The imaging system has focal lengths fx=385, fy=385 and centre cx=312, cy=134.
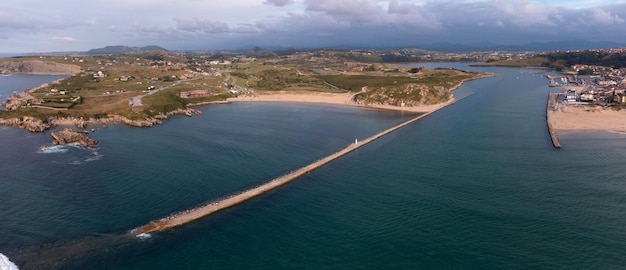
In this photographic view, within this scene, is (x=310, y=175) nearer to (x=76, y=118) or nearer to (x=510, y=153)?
(x=510, y=153)

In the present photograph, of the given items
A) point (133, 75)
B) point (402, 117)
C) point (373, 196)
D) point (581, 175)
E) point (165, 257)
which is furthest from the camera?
point (133, 75)

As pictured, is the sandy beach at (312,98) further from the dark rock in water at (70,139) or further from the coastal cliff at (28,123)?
the dark rock in water at (70,139)

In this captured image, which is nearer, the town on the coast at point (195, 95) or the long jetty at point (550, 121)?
the long jetty at point (550, 121)

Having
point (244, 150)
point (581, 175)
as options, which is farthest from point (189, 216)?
point (581, 175)

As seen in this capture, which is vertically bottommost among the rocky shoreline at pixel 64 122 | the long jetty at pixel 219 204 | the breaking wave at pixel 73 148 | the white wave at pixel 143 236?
the white wave at pixel 143 236

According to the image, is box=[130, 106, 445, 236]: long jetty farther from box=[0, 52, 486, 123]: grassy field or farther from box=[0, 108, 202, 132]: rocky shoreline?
box=[0, 52, 486, 123]: grassy field

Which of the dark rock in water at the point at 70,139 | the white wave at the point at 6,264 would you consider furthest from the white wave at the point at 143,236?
the dark rock in water at the point at 70,139
